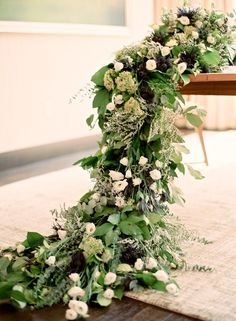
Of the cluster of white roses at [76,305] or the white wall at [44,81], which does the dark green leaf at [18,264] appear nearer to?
the cluster of white roses at [76,305]

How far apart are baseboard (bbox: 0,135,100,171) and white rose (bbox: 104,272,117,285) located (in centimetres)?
268

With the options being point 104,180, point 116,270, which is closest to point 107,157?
point 104,180

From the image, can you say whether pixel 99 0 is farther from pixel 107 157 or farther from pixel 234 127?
pixel 107 157

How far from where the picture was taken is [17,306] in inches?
66.5

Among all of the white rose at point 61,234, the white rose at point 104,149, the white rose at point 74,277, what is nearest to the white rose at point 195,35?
the white rose at point 104,149

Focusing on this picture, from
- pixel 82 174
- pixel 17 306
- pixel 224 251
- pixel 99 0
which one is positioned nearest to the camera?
pixel 17 306

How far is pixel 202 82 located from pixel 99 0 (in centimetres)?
300

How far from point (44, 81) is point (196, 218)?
2332mm

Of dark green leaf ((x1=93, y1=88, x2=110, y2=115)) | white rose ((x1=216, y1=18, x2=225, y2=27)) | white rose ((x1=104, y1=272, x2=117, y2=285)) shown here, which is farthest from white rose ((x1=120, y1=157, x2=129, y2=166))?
white rose ((x1=216, y1=18, x2=225, y2=27))

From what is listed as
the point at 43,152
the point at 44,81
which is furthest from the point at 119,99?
the point at 43,152

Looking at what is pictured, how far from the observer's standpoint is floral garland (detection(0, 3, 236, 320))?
177 cm

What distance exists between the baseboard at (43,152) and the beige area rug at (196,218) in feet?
1.67

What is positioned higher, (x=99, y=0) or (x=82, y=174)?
(x=99, y=0)

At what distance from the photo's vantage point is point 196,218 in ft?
8.82
